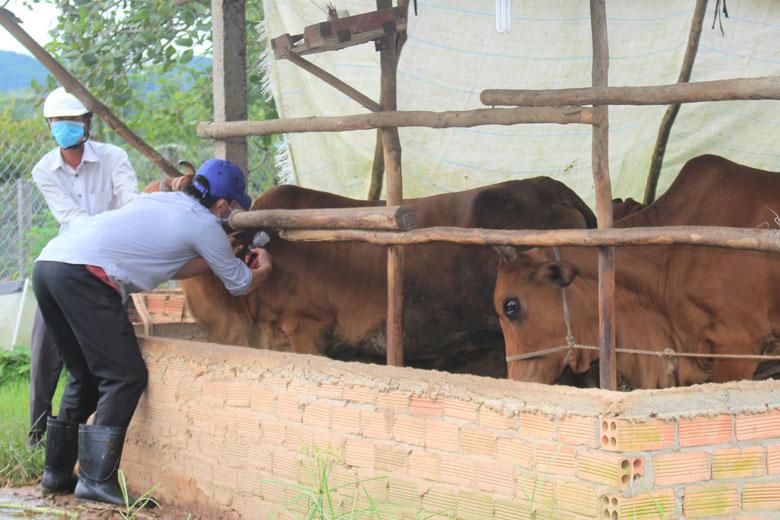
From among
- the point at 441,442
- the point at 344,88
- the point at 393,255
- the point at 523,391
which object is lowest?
the point at 441,442

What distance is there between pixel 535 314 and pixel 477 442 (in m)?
1.44

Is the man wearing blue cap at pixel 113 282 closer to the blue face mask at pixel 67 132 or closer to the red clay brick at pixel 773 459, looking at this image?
the blue face mask at pixel 67 132

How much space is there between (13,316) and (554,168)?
520 cm

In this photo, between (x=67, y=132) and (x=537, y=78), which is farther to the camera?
(x=537, y=78)

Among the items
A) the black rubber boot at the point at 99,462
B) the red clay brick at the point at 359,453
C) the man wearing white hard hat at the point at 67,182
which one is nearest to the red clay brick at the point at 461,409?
the red clay brick at the point at 359,453

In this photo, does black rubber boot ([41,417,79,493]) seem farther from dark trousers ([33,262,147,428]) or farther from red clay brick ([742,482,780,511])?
red clay brick ([742,482,780,511])

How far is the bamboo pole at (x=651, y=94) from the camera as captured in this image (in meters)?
3.88

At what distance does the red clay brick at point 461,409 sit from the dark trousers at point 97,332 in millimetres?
1910

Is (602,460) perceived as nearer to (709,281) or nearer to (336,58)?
(709,281)

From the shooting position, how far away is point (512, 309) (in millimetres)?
5371

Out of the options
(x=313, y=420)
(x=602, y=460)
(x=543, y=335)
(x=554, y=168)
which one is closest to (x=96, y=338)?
(x=313, y=420)

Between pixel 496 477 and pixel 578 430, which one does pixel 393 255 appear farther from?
pixel 578 430

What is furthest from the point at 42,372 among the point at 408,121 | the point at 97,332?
the point at 408,121

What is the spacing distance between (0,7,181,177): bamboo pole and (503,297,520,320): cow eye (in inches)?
89.2
